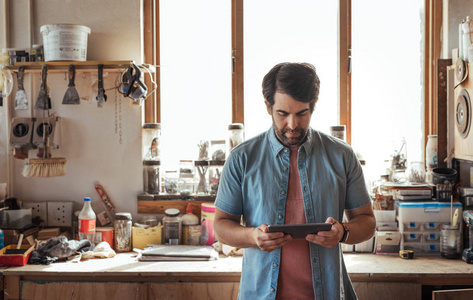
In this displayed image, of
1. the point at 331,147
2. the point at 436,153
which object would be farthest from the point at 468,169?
the point at 331,147

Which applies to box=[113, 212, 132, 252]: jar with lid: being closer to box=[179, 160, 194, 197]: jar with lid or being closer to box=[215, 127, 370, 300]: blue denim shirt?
box=[179, 160, 194, 197]: jar with lid

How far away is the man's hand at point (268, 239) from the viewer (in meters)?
1.57

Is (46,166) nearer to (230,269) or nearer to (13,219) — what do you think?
(13,219)

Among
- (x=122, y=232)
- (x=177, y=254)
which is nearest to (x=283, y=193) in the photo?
(x=177, y=254)

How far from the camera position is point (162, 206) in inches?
126

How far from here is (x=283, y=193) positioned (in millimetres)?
1729

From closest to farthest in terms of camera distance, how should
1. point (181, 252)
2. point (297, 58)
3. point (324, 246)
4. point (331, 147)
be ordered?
point (324, 246), point (331, 147), point (181, 252), point (297, 58)

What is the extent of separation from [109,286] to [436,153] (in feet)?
7.21

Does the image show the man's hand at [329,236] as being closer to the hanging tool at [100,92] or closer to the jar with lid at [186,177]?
the jar with lid at [186,177]

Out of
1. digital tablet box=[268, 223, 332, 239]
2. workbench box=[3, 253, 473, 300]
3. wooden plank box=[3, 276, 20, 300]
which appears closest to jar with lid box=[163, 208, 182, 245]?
workbench box=[3, 253, 473, 300]

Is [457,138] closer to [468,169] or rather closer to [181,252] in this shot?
[468,169]

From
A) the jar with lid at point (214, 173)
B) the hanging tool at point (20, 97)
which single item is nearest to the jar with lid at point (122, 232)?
the jar with lid at point (214, 173)

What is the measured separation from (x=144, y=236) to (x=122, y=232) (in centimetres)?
14

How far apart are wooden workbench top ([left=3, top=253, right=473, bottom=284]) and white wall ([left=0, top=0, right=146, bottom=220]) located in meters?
0.63
